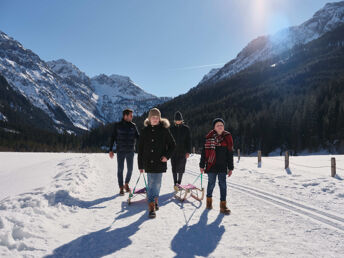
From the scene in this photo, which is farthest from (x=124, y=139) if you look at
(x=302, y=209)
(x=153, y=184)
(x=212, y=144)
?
(x=302, y=209)

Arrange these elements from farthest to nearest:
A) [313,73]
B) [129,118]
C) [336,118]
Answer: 1. [313,73]
2. [336,118]
3. [129,118]

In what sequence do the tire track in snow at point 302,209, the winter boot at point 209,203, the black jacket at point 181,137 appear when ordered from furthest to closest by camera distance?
the black jacket at point 181,137 < the winter boot at point 209,203 < the tire track in snow at point 302,209

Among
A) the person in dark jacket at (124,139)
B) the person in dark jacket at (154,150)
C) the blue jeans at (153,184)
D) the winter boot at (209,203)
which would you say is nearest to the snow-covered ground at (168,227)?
the winter boot at (209,203)

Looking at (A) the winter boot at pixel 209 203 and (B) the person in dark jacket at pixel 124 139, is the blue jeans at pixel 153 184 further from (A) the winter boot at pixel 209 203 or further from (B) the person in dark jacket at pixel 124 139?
(B) the person in dark jacket at pixel 124 139

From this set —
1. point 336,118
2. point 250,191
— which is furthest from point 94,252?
point 336,118

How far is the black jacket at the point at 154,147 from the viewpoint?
5.04 m

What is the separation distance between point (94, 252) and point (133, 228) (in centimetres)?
103

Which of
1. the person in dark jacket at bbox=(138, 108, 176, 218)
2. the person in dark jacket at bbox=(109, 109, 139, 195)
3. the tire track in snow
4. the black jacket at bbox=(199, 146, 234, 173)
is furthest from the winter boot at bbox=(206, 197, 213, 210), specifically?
the person in dark jacket at bbox=(109, 109, 139, 195)

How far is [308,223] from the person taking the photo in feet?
15.1

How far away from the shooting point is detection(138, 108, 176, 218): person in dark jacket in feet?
16.5

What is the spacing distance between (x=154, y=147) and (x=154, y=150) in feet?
0.22

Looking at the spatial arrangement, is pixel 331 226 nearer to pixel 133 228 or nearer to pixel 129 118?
pixel 133 228

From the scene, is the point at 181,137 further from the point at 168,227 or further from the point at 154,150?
the point at 168,227

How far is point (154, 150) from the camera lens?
5.09 metres
